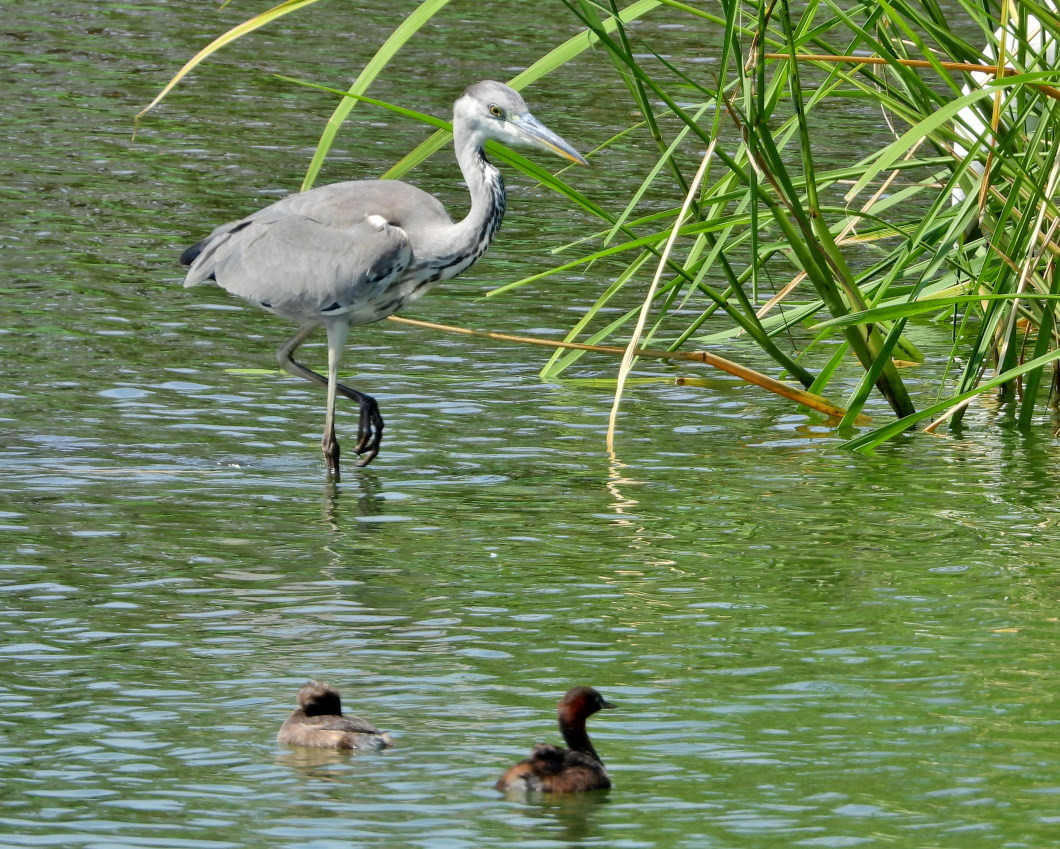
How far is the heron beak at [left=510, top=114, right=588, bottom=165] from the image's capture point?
916 centimetres

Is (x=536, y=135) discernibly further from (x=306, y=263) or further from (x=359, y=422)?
(x=359, y=422)

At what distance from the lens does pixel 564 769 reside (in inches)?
208

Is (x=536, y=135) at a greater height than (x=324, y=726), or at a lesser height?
greater

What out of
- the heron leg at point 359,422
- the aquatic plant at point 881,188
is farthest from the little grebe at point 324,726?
the heron leg at point 359,422

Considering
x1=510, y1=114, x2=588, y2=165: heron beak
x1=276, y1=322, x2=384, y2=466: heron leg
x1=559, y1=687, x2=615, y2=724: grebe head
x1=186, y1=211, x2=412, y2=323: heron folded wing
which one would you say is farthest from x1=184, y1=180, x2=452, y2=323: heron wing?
x1=559, y1=687, x2=615, y2=724: grebe head

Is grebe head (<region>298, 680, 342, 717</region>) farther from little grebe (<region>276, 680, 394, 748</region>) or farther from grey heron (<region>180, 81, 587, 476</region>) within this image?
grey heron (<region>180, 81, 587, 476</region>)

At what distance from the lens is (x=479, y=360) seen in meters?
11.4

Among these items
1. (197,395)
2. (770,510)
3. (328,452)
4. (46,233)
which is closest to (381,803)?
(770,510)

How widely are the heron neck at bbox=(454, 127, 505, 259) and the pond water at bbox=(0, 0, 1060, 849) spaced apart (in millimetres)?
948

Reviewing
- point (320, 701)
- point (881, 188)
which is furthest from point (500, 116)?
point (320, 701)

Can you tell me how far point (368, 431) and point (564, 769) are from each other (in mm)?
4469

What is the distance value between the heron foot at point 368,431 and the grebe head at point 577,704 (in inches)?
159

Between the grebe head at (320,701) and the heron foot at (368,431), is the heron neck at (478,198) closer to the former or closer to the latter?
the heron foot at (368,431)

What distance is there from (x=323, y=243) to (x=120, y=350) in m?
1.98
